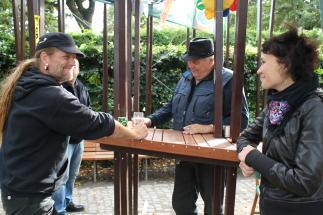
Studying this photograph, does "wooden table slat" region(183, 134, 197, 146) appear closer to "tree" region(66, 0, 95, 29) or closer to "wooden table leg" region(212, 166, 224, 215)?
"wooden table leg" region(212, 166, 224, 215)

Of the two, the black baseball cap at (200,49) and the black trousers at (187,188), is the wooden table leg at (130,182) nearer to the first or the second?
the black trousers at (187,188)

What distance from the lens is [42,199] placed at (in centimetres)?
237

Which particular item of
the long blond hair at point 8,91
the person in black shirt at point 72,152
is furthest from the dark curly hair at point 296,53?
the person in black shirt at point 72,152

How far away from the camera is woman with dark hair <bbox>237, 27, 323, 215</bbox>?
182cm

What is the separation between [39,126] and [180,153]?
0.91 metres

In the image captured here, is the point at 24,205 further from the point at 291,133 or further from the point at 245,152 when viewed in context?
the point at 291,133

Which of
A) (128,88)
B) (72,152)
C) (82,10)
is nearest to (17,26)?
(72,152)

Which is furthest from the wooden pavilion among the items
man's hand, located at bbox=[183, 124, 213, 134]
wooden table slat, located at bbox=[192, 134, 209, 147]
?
man's hand, located at bbox=[183, 124, 213, 134]

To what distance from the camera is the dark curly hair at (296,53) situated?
1974 millimetres

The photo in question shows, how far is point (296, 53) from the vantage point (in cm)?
198

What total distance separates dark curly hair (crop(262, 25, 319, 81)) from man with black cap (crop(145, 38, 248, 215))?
3.94 ft

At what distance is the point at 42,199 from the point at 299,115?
4.97 ft

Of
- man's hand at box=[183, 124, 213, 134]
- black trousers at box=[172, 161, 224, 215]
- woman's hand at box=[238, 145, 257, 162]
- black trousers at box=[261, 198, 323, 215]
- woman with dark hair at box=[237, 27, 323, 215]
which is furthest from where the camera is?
black trousers at box=[172, 161, 224, 215]

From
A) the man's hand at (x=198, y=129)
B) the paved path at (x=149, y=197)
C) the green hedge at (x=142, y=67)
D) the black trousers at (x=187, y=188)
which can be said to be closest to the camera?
the man's hand at (x=198, y=129)
